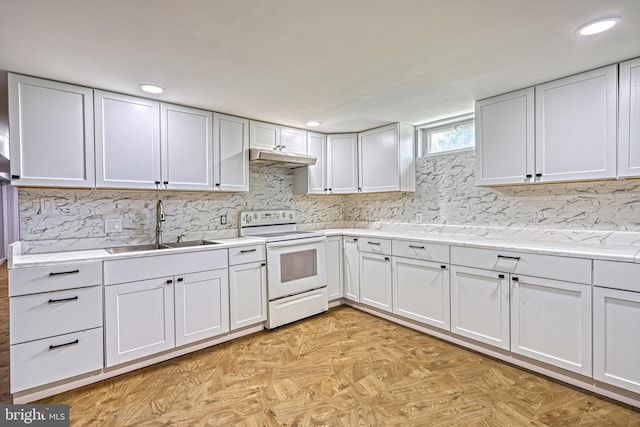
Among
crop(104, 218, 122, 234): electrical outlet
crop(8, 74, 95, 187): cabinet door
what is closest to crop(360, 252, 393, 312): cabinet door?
crop(104, 218, 122, 234): electrical outlet

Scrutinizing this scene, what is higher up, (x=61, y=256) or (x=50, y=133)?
(x=50, y=133)

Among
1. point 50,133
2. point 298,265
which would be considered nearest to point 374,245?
point 298,265

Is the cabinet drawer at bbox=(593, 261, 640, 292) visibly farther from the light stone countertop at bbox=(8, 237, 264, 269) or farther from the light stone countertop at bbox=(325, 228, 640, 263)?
the light stone countertop at bbox=(8, 237, 264, 269)

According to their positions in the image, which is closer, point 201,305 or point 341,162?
point 201,305

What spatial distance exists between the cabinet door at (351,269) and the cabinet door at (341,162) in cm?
73

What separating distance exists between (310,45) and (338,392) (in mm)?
2252

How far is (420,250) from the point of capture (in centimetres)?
300

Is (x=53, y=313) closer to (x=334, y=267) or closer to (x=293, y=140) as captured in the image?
(x=334, y=267)

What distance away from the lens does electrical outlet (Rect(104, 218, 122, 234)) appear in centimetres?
274

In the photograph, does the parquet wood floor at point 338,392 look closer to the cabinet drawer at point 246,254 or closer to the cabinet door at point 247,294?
the cabinet door at point 247,294

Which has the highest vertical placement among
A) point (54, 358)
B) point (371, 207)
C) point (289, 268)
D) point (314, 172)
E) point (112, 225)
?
point (314, 172)

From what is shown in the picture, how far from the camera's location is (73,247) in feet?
8.48

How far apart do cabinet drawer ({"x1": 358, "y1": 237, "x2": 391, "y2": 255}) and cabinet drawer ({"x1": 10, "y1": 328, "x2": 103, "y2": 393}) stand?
2.55m

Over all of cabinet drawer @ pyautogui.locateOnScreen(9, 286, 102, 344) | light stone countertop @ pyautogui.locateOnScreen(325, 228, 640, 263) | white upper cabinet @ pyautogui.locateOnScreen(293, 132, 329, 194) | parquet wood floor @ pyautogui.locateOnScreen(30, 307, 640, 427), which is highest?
white upper cabinet @ pyautogui.locateOnScreen(293, 132, 329, 194)
